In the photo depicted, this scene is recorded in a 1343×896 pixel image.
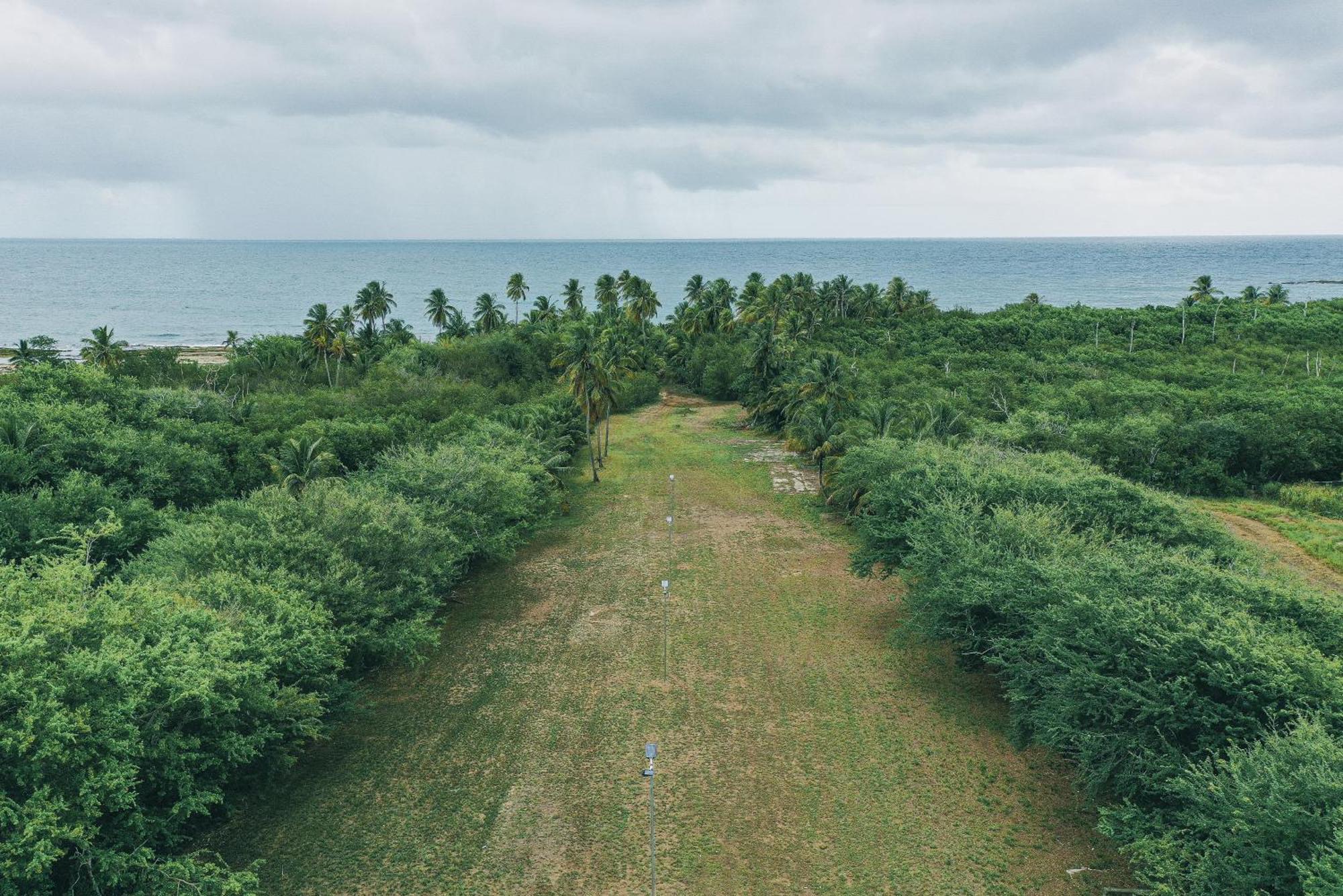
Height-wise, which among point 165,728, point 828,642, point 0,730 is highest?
point 0,730

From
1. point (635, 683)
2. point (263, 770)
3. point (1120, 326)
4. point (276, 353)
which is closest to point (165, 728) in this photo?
point (263, 770)

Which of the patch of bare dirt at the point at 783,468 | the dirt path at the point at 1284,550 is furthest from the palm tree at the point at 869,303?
the dirt path at the point at 1284,550

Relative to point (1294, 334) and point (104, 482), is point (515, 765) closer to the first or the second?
point (104, 482)

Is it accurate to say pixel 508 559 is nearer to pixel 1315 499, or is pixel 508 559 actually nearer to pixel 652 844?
pixel 652 844

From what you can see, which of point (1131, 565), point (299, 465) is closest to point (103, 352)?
point (299, 465)

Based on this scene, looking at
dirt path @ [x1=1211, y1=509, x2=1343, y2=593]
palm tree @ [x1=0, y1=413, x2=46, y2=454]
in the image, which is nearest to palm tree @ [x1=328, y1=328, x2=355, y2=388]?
palm tree @ [x1=0, y1=413, x2=46, y2=454]

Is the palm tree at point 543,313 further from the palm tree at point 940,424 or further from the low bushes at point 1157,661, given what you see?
the low bushes at point 1157,661
